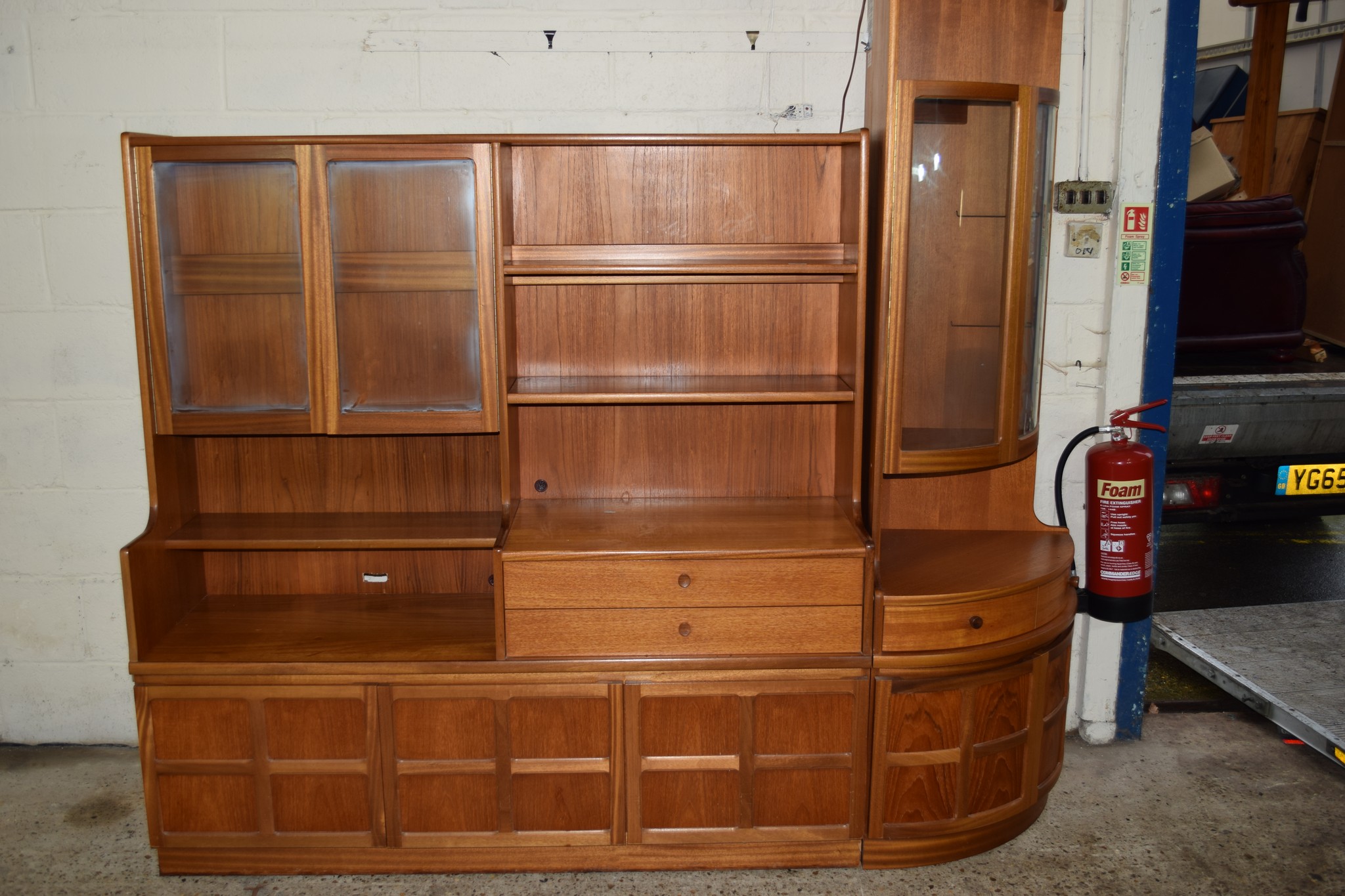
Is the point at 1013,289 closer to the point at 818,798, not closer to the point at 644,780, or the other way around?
the point at 818,798

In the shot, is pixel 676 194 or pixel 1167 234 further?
pixel 1167 234

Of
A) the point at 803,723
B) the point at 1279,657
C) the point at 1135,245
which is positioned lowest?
the point at 1279,657

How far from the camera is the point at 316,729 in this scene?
232 centimetres

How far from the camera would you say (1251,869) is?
234 cm

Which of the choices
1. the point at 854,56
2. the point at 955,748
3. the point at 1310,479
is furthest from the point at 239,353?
the point at 1310,479

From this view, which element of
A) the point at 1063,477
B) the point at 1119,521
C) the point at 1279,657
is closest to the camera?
the point at 1119,521

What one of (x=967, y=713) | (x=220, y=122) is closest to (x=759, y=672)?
(x=967, y=713)

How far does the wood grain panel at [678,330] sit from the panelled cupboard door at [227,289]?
1.82ft

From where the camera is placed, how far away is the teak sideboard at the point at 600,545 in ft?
7.42

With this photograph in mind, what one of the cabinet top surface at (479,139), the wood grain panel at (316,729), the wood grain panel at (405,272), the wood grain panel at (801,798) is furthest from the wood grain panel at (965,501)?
the wood grain panel at (316,729)

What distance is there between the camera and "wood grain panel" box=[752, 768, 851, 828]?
2348mm

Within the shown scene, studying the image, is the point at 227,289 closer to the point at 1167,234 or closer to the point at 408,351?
the point at 408,351

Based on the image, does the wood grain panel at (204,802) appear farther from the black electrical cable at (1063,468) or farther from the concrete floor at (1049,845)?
the black electrical cable at (1063,468)

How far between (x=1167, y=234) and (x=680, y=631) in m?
1.68
